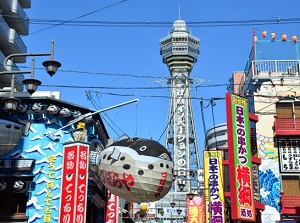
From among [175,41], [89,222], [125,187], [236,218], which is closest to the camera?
[125,187]

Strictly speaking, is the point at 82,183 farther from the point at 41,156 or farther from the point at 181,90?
the point at 181,90

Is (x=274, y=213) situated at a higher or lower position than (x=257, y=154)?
lower

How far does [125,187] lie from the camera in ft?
40.8

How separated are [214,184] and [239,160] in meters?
7.04

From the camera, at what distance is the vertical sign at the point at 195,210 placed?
3156 cm

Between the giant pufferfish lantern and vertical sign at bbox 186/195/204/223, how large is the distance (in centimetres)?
1923

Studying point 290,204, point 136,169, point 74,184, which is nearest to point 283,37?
point 290,204

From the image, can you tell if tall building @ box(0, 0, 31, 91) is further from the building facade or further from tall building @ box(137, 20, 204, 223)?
tall building @ box(137, 20, 204, 223)

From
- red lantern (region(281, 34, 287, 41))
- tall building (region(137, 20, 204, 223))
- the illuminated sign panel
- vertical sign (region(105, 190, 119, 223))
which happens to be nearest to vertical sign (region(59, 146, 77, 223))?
vertical sign (region(105, 190, 119, 223))

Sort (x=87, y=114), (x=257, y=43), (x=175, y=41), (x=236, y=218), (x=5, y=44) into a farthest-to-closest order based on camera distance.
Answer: (x=175, y=41)
(x=5, y=44)
(x=257, y=43)
(x=87, y=114)
(x=236, y=218)

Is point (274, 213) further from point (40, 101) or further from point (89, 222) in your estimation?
point (40, 101)

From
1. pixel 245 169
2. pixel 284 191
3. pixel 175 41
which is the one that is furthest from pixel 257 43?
pixel 175 41

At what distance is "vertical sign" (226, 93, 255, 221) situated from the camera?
20.2m

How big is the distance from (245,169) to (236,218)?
229 cm
